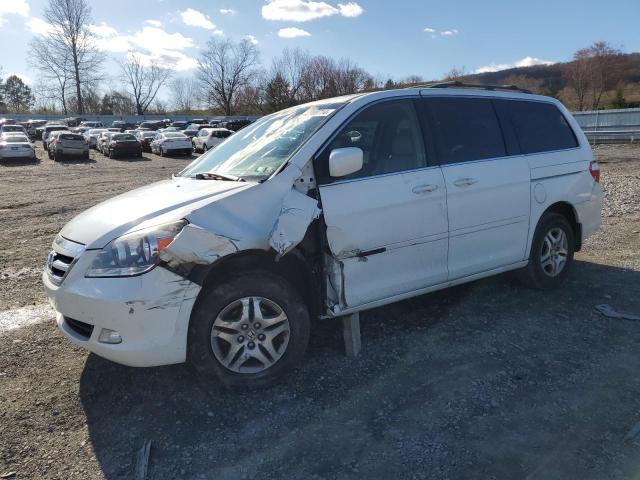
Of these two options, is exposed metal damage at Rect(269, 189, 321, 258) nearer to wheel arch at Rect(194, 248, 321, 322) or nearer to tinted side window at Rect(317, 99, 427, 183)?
wheel arch at Rect(194, 248, 321, 322)

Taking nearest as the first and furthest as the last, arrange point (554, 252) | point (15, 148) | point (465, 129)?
point (465, 129) → point (554, 252) → point (15, 148)

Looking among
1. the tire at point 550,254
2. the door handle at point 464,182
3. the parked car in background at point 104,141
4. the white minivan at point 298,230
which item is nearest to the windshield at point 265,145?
the white minivan at point 298,230

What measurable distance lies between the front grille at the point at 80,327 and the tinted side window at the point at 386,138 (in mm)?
1978

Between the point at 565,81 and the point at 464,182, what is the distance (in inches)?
3262

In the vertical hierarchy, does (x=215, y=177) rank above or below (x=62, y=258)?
above

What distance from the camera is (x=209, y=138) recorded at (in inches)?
1264

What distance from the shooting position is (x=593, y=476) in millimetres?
2455

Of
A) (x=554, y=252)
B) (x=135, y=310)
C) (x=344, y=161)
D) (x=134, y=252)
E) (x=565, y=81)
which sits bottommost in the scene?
(x=554, y=252)

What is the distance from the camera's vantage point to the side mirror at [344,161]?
130 inches

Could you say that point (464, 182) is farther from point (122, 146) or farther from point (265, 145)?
point (122, 146)

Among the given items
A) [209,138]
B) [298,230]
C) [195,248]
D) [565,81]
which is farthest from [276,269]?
[565,81]

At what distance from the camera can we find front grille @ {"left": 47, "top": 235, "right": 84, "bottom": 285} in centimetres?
308

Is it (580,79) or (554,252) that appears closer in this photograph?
(554,252)

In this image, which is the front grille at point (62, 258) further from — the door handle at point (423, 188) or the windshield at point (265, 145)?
the door handle at point (423, 188)
